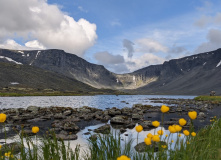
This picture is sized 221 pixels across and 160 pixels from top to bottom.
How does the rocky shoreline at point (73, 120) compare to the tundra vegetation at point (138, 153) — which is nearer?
the tundra vegetation at point (138, 153)

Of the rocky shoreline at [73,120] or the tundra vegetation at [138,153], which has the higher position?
the tundra vegetation at [138,153]

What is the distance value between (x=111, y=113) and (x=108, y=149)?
26.0 meters

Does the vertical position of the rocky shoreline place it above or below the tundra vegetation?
below

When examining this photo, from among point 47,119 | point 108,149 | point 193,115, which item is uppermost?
point 193,115

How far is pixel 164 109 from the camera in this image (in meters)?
4.17

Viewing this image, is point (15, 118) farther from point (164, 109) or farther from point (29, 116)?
point (164, 109)

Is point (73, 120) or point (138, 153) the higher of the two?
point (138, 153)

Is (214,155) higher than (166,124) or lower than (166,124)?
higher

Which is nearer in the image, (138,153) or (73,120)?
(138,153)

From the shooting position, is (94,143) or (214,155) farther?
(94,143)

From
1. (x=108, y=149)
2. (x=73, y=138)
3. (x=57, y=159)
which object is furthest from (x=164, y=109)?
(x=73, y=138)

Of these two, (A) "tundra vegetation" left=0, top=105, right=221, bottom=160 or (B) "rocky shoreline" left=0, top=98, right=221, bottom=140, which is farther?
(B) "rocky shoreline" left=0, top=98, right=221, bottom=140

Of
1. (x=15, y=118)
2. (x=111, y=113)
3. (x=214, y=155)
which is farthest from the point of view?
(x=111, y=113)

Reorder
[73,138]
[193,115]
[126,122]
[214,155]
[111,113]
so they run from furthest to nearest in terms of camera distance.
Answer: [111,113], [126,122], [73,138], [214,155], [193,115]
